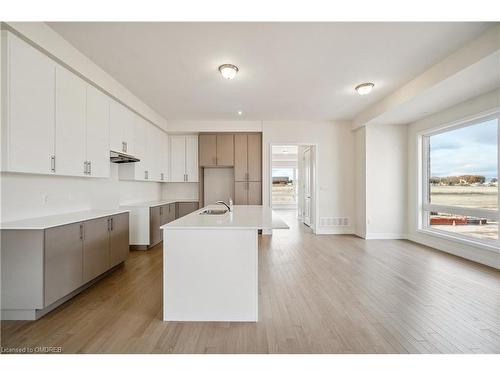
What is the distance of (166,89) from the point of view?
387 centimetres

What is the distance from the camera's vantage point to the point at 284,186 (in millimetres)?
12172

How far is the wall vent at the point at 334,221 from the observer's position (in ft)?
19.3

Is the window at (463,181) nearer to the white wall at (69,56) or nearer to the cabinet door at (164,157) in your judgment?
the white wall at (69,56)

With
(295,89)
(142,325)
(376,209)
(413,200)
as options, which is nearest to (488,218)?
(413,200)

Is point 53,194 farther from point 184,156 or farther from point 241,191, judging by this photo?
point 241,191

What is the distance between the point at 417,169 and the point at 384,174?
61cm

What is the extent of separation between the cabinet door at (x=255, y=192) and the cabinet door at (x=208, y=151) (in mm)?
1058

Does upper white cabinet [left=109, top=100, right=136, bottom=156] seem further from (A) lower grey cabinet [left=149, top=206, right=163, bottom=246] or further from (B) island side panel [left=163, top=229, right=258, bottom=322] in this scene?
(B) island side panel [left=163, top=229, right=258, bottom=322]

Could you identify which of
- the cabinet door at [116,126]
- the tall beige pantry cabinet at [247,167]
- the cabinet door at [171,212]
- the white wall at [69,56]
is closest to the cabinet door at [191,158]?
the cabinet door at [171,212]

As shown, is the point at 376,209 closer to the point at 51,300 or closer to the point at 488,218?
the point at 488,218

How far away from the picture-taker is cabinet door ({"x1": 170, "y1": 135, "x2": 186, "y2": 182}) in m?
6.02

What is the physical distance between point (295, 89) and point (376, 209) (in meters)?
3.28

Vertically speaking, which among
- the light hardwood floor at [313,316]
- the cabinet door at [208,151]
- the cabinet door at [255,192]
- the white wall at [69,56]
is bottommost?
the light hardwood floor at [313,316]

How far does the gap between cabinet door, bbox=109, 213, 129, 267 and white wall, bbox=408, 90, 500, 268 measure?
526 centimetres
